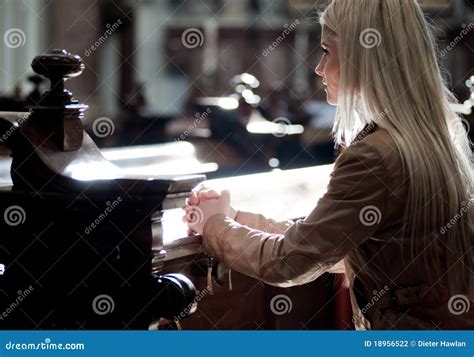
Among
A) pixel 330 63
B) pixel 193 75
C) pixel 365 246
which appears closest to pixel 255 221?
pixel 365 246

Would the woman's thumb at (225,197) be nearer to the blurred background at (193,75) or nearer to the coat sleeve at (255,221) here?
the coat sleeve at (255,221)

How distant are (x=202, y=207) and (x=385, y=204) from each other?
1.45 ft

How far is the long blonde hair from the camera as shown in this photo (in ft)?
6.44

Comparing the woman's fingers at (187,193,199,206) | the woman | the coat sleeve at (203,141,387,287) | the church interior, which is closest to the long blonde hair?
the woman

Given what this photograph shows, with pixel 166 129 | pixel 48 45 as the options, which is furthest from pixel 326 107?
pixel 48 45

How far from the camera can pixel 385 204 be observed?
192cm

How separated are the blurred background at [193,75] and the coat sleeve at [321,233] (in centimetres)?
60

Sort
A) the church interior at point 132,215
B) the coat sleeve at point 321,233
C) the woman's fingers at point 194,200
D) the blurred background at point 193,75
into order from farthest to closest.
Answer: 1. the blurred background at point 193,75
2. the woman's fingers at point 194,200
3. the coat sleeve at point 321,233
4. the church interior at point 132,215

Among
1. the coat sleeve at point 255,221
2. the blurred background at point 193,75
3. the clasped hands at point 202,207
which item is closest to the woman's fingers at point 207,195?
the clasped hands at point 202,207

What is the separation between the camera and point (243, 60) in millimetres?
16484

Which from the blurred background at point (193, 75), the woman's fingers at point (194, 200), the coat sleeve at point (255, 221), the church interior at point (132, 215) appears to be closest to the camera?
the church interior at point (132, 215)

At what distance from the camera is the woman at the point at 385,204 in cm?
191

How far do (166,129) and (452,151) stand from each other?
7.47 meters

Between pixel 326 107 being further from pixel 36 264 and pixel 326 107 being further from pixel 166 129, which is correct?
pixel 36 264
